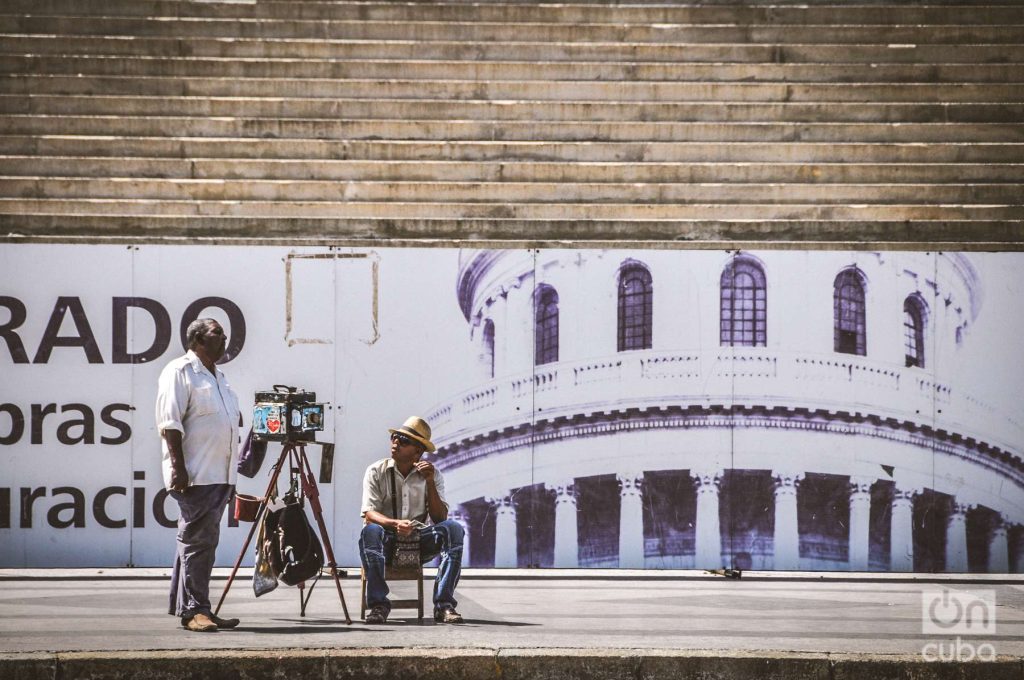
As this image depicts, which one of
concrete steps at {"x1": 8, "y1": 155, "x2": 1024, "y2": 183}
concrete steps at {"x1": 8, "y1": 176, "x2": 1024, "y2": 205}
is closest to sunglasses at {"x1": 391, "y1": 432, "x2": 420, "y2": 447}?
concrete steps at {"x1": 8, "y1": 176, "x2": 1024, "y2": 205}

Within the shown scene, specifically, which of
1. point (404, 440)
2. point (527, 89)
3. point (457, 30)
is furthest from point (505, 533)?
point (457, 30)

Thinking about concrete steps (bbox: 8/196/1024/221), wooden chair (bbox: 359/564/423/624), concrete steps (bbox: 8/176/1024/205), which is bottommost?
wooden chair (bbox: 359/564/423/624)

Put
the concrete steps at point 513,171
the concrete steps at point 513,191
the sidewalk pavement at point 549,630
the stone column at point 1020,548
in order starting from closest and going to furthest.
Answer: the sidewalk pavement at point 549,630
the stone column at point 1020,548
the concrete steps at point 513,191
the concrete steps at point 513,171

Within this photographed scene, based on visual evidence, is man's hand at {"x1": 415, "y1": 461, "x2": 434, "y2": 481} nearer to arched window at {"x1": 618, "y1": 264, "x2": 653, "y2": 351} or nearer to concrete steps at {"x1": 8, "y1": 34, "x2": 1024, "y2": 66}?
arched window at {"x1": 618, "y1": 264, "x2": 653, "y2": 351}

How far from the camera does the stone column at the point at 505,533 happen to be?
12.0 metres

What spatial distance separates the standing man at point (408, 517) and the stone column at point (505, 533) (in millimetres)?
2970

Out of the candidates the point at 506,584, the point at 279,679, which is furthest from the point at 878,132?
the point at 279,679

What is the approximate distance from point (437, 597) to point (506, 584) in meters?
2.21

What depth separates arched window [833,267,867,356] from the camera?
1202cm

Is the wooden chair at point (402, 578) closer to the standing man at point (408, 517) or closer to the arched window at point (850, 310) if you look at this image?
the standing man at point (408, 517)

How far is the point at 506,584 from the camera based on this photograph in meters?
11.0

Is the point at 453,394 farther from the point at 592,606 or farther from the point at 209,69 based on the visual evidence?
the point at 209,69

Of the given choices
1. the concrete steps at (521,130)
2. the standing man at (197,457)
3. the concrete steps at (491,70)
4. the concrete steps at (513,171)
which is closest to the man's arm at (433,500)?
the standing man at (197,457)

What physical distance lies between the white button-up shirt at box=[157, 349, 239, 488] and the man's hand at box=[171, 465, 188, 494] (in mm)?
70
